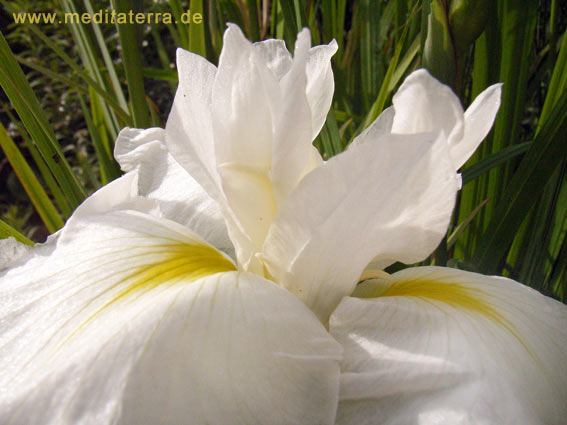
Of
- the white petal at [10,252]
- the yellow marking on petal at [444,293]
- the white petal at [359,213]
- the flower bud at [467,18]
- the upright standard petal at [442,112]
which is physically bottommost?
the yellow marking on petal at [444,293]

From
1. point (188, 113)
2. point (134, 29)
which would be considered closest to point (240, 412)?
point (188, 113)

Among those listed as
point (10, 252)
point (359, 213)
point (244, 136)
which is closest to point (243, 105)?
point (244, 136)

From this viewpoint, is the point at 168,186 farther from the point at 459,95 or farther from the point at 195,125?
the point at 459,95

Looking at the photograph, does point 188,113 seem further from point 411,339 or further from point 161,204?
point 411,339

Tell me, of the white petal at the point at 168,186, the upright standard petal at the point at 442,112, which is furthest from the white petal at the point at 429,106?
the white petal at the point at 168,186

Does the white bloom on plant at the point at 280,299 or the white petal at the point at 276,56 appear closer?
the white bloom on plant at the point at 280,299

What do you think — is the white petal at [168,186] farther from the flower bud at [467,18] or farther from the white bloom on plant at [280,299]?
the flower bud at [467,18]
